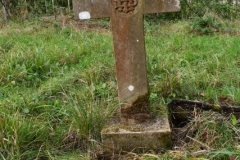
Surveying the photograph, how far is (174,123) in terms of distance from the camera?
11.4 ft

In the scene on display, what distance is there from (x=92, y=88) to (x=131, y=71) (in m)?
0.80

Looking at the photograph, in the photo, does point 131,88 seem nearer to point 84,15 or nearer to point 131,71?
point 131,71

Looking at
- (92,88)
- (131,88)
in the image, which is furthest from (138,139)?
(92,88)

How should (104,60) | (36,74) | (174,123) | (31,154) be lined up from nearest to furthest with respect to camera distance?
(31,154) → (174,123) → (36,74) → (104,60)

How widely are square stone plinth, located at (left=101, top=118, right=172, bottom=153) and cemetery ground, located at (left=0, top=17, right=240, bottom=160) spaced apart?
59mm

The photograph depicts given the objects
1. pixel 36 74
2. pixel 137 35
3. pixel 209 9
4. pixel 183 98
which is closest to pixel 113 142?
pixel 137 35

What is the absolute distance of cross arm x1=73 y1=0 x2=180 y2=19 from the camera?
3.01 meters

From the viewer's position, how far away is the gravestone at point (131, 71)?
9.73 ft

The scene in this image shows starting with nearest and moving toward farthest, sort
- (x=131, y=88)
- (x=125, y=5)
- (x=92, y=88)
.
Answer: (x=125, y=5) < (x=131, y=88) < (x=92, y=88)

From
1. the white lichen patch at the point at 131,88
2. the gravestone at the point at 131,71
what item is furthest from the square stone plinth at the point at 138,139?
the white lichen patch at the point at 131,88

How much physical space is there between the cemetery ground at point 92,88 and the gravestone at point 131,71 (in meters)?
0.11

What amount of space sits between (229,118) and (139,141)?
76 centimetres

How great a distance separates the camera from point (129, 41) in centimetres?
299

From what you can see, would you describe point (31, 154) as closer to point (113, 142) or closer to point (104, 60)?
point (113, 142)
